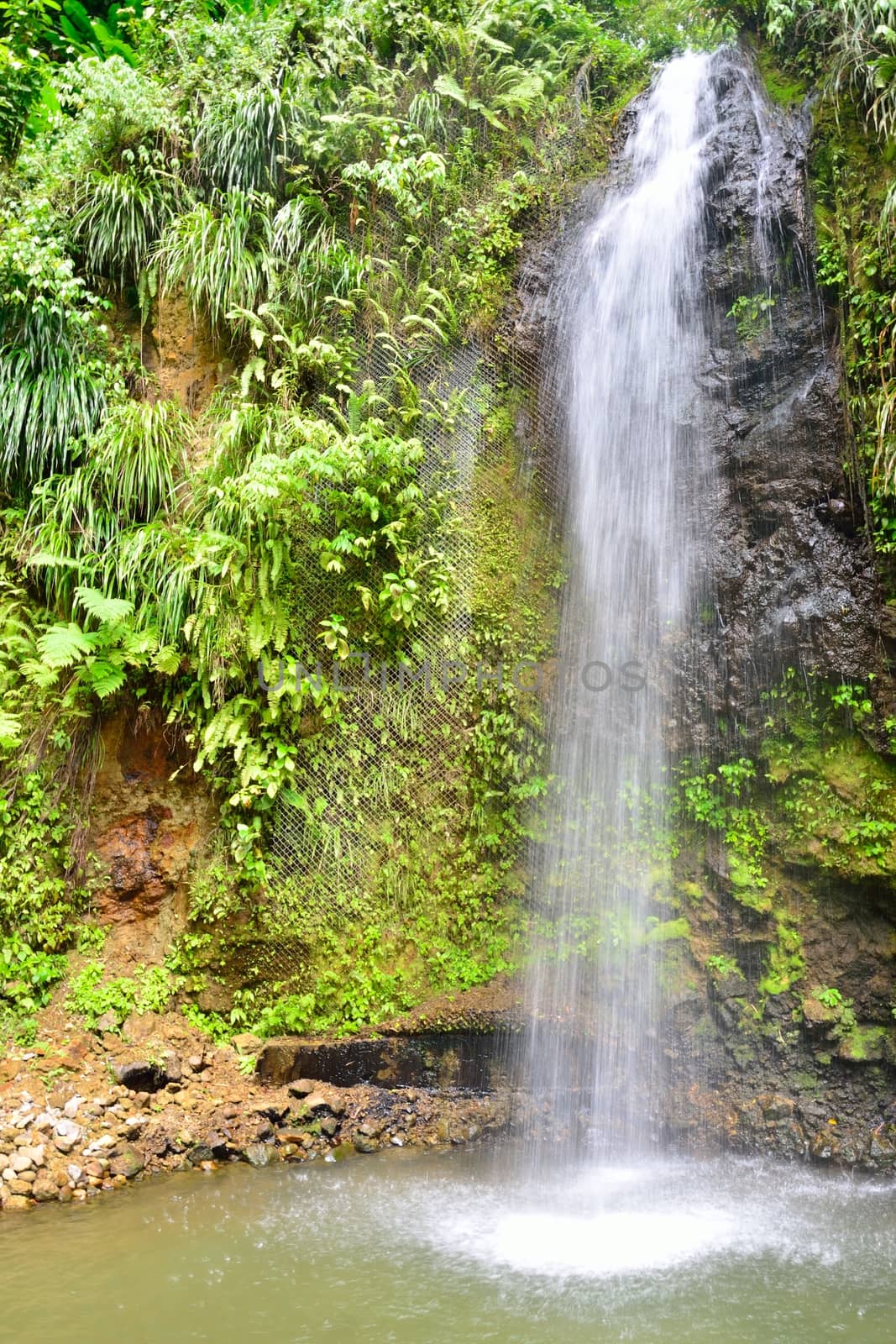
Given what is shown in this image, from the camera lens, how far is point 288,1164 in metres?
4.75

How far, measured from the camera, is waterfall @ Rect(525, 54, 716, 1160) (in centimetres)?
545

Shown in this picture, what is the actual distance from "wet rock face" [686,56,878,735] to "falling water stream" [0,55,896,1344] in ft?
0.70

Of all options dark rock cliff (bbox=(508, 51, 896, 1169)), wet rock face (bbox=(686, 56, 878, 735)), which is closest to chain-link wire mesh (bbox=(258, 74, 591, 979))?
dark rock cliff (bbox=(508, 51, 896, 1169))

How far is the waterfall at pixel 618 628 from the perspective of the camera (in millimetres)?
5445

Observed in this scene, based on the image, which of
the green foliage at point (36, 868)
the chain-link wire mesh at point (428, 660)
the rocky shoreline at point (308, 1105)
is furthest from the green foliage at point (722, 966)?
the green foliage at point (36, 868)

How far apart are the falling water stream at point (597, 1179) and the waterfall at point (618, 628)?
2 cm

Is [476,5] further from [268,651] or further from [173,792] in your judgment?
[173,792]

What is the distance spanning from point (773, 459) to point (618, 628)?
1.57 meters

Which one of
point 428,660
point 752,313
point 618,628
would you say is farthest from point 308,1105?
point 752,313

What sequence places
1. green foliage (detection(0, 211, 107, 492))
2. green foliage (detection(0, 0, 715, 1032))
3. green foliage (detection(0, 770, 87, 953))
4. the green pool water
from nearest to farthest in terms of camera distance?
the green pool water → green foliage (detection(0, 770, 87, 953)) → green foliage (detection(0, 0, 715, 1032)) → green foliage (detection(0, 211, 107, 492))

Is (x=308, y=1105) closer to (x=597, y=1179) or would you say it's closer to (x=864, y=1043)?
(x=597, y=1179)

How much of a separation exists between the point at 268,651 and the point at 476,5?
6.59m

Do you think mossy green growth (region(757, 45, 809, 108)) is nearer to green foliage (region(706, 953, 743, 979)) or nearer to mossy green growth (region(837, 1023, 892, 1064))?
green foliage (region(706, 953, 743, 979))

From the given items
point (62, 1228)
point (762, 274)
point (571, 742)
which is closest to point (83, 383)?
point (571, 742)
